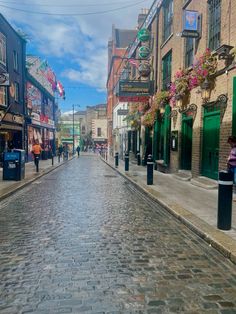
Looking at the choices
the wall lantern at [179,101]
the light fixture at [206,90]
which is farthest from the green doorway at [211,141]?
the wall lantern at [179,101]

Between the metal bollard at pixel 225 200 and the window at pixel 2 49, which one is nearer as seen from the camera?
the metal bollard at pixel 225 200

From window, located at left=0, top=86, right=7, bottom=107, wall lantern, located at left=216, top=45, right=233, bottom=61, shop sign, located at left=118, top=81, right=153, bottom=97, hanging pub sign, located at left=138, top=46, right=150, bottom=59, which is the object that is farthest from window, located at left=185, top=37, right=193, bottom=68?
window, located at left=0, top=86, right=7, bottom=107

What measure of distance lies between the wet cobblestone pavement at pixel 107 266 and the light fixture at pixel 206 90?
5.61 m

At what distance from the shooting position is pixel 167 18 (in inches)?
728

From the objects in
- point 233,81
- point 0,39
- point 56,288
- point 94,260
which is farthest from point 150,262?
point 0,39

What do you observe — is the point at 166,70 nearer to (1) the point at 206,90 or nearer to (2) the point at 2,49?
(1) the point at 206,90

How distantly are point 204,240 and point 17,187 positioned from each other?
26.3 feet

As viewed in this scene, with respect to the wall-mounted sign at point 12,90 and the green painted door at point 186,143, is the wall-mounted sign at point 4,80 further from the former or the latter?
the green painted door at point 186,143

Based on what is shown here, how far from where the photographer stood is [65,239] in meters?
5.66

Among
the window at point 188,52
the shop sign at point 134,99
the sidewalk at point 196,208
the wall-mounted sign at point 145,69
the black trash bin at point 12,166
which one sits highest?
the wall-mounted sign at point 145,69

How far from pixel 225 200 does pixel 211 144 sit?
622 cm

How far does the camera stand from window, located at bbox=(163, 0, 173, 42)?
58.2ft

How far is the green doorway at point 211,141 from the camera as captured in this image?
11367mm

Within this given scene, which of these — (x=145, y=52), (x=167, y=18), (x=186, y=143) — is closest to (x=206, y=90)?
(x=186, y=143)
